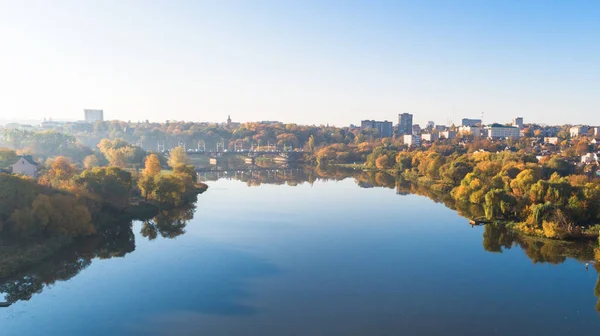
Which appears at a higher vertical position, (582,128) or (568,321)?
(582,128)

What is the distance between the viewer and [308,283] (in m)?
12.5

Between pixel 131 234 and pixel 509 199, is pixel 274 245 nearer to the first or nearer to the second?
pixel 131 234

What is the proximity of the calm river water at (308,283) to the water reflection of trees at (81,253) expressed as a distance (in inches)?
2.6

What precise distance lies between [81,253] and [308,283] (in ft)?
24.8

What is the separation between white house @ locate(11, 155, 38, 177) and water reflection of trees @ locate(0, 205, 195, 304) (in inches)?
262

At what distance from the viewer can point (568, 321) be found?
409 inches

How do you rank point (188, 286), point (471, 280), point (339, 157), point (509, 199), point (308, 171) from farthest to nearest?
point (339, 157)
point (308, 171)
point (509, 199)
point (471, 280)
point (188, 286)

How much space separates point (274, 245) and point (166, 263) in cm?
379

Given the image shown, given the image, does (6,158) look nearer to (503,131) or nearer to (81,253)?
(81,253)

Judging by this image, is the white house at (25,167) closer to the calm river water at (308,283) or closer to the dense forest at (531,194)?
the calm river water at (308,283)

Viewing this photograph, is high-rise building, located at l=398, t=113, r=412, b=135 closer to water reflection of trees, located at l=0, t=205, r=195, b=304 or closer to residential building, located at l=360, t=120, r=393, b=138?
residential building, located at l=360, t=120, r=393, b=138

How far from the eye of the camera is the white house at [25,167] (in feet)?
72.1

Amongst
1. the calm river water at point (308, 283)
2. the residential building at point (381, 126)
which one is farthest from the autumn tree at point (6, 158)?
the residential building at point (381, 126)

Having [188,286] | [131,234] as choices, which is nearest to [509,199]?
[188,286]
